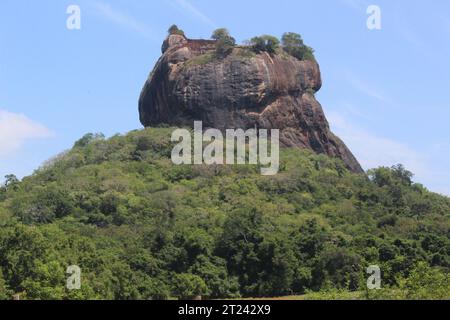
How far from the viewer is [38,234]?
41.5 metres

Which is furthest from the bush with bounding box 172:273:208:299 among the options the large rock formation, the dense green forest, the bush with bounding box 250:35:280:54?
the bush with bounding box 250:35:280:54

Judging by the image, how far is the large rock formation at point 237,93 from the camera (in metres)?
73.6

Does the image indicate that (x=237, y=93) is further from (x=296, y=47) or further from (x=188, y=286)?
(x=188, y=286)

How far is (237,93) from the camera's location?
241 ft

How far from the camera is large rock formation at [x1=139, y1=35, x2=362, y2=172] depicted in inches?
2899

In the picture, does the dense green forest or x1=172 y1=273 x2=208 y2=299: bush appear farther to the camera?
x1=172 y1=273 x2=208 y2=299: bush

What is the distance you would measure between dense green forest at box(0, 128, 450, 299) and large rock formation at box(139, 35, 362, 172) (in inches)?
105

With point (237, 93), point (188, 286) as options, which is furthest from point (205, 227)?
point (237, 93)

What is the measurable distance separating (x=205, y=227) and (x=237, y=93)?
2055cm

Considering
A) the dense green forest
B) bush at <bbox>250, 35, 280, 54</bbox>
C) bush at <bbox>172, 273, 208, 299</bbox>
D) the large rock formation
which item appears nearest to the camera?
the dense green forest

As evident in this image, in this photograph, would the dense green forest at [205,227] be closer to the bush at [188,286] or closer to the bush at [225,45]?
the bush at [188,286]

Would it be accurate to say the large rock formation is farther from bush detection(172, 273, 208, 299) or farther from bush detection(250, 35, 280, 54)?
bush detection(172, 273, 208, 299)

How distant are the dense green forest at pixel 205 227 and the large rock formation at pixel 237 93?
105 inches

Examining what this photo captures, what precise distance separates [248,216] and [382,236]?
7.81 metres
